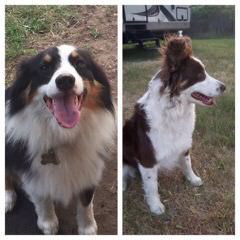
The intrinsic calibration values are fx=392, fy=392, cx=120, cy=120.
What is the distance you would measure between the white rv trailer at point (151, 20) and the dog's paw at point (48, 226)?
0.84 meters

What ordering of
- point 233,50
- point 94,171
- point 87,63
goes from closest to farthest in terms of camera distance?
point 87,63 → point 94,171 → point 233,50

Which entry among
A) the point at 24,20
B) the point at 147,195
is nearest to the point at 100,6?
the point at 24,20

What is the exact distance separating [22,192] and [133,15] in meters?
0.91

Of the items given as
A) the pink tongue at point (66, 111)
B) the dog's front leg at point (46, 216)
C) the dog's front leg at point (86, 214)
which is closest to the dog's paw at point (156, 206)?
the dog's front leg at point (86, 214)

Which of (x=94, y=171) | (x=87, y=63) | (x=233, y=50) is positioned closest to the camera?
(x=87, y=63)

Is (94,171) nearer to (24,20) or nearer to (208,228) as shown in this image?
(208,228)

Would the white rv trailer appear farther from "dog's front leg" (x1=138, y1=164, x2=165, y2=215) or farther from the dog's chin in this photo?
"dog's front leg" (x1=138, y1=164, x2=165, y2=215)

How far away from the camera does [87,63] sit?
148 centimetres

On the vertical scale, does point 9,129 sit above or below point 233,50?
below

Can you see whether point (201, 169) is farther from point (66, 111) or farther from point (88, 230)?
point (66, 111)

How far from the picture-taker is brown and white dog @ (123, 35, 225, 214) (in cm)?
157

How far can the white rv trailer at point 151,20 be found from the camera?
5.57ft

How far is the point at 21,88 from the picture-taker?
4.75ft

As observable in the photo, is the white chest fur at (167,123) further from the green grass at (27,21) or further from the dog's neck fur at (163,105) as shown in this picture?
the green grass at (27,21)
